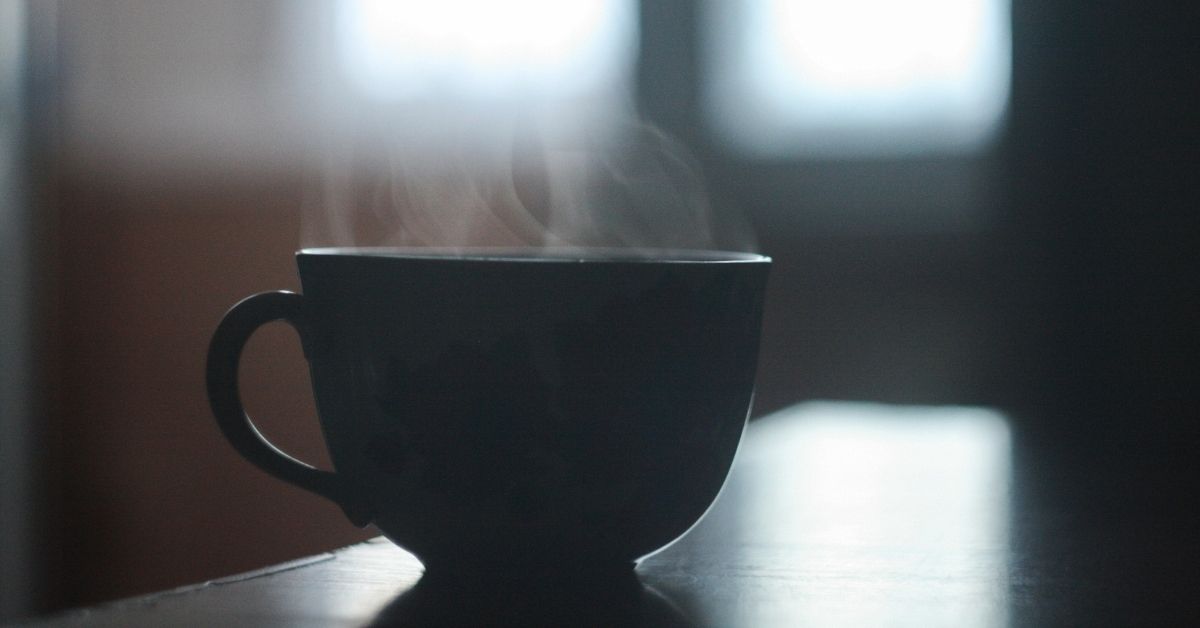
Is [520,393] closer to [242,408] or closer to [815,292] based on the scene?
[242,408]

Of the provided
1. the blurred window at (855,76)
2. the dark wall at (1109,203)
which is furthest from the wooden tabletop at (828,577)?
the blurred window at (855,76)

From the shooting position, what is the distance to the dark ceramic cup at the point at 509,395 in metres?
0.29

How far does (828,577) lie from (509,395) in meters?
0.11

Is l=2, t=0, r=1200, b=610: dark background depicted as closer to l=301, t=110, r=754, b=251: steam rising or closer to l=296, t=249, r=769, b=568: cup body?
l=301, t=110, r=754, b=251: steam rising

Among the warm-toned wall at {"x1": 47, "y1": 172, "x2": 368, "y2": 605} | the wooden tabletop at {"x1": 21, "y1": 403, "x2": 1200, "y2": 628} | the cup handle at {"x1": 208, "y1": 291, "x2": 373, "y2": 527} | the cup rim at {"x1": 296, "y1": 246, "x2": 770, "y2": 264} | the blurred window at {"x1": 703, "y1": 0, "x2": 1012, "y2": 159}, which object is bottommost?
the warm-toned wall at {"x1": 47, "y1": 172, "x2": 368, "y2": 605}

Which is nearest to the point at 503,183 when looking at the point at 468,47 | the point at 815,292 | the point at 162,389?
the point at 468,47

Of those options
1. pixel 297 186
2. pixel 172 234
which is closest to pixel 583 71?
pixel 297 186

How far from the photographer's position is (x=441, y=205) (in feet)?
7.15

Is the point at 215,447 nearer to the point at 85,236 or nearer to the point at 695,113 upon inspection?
the point at 85,236

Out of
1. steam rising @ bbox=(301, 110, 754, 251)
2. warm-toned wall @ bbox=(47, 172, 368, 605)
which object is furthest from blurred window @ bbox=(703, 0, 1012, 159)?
warm-toned wall @ bbox=(47, 172, 368, 605)

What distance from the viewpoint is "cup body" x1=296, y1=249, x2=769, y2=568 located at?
0.29 metres

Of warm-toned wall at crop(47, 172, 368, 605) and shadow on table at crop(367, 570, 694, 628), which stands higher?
shadow on table at crop(367, 570, 694, 628)

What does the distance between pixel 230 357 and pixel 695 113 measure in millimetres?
1632

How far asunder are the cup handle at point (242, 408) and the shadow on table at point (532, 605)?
0.03 m
